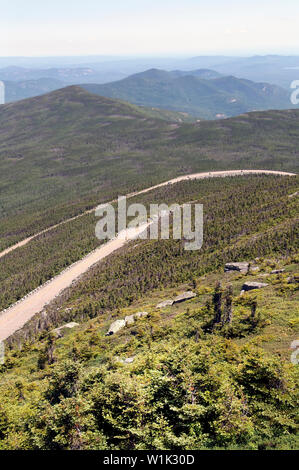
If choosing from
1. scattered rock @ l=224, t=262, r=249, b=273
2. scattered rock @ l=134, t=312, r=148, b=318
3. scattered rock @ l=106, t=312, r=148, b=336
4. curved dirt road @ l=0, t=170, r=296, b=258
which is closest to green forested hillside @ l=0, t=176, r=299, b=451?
scattered rock @ l=224, t=262, r=249, b=273

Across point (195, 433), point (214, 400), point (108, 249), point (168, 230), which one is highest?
point (214, 400)

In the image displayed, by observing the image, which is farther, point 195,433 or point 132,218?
point 132,218

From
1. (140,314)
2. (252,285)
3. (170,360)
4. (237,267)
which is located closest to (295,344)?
(170,360)

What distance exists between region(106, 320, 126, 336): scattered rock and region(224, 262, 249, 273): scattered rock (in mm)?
22046

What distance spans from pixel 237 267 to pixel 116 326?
78.5 ft

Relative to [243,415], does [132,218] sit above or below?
below

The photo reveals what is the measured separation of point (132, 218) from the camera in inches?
5084

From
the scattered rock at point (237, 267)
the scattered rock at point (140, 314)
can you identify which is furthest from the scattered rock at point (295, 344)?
the scattered rock at point (237, 267)

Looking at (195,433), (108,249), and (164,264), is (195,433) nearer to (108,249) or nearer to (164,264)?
(164,264)

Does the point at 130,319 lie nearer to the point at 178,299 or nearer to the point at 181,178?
the point at 178,299

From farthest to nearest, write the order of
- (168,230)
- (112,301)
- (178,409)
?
(168,230)
(112,301)
(178,409)

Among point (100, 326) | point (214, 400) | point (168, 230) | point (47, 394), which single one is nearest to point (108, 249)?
point (168, 230)

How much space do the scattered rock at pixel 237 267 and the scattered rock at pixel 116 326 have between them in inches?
868
